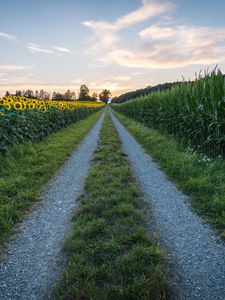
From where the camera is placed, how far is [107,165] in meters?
7.57

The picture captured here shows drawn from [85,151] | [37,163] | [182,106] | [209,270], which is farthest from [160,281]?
[182,106]

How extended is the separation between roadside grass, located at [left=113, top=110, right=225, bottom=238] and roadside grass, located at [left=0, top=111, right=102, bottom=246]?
112 inches

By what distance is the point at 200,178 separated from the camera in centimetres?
602

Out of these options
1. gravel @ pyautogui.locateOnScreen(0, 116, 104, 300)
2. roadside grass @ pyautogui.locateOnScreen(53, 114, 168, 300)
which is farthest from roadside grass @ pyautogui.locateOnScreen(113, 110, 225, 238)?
gravel @ pyautogui.locateOnScreen(0, 116, 104, 300)

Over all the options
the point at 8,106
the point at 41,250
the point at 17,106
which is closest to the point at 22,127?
the point at 17,106

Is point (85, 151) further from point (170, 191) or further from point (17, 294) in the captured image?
point (17, 294)

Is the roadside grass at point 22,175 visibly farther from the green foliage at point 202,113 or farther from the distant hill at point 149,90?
the distant hill at point 149,90

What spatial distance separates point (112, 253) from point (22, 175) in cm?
378

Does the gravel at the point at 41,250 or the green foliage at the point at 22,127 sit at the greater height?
the green foliage at the point at 22,127

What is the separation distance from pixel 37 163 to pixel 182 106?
556cm

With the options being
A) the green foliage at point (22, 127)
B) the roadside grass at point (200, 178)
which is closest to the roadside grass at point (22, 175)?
the green foliage at point (22, 127)

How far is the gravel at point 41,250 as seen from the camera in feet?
9.46

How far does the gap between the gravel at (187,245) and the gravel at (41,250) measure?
4.26ft

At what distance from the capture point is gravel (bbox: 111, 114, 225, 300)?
9.29 ft
